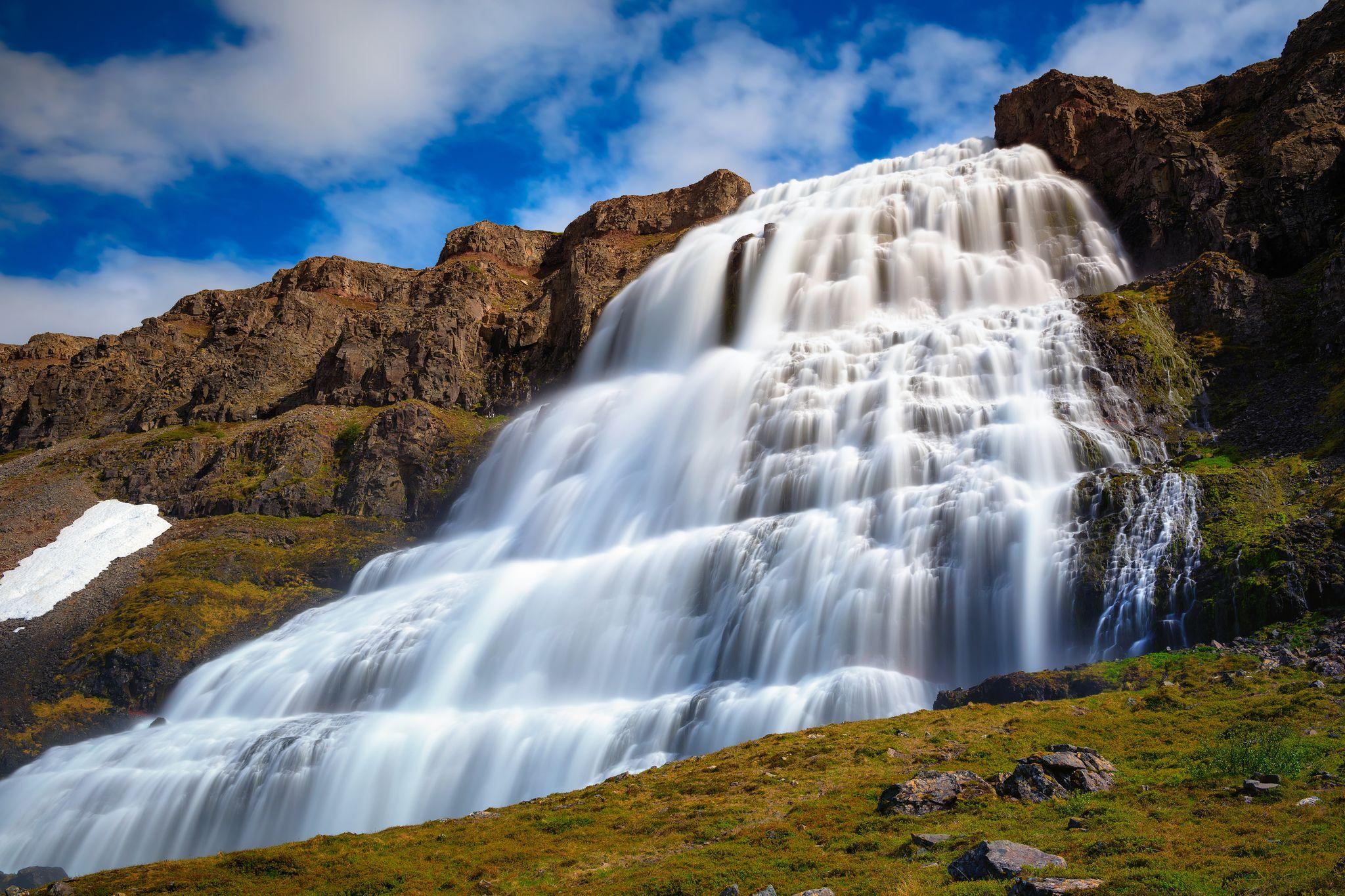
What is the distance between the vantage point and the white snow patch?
51625 mm

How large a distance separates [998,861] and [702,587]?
2439 centimetres

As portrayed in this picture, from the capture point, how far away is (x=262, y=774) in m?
30.6

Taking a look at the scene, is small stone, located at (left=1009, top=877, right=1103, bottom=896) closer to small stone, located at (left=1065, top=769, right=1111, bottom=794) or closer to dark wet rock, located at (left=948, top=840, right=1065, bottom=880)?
dark wet rock, located at (left=948, top=840, right=1065, bottom=880)

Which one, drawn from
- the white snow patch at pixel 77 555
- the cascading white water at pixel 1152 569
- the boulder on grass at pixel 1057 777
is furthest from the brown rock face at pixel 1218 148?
the white snow patch at pixel 77 555

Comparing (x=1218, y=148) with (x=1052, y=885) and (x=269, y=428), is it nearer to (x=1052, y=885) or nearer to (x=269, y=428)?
(x=1052, y=885)

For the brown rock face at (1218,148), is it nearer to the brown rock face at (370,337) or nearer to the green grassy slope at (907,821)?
the green grassy slope at (907,821)

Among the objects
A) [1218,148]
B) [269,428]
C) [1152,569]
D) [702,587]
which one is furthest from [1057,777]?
[269,428]

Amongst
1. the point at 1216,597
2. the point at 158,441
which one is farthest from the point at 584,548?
the point at 158,441

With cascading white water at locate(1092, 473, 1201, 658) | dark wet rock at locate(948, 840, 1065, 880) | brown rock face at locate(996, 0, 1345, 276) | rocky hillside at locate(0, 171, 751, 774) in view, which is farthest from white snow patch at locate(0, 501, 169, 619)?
brown rock face at locate(996, 0, 1345, 276)

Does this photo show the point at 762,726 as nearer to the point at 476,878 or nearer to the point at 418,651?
the point at 476,878

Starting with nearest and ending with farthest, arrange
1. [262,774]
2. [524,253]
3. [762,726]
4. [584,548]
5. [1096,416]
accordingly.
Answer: [762,726] < [262,774] < [1096,416] < [584,548] < [524,253]

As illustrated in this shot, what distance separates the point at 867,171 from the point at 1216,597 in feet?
207

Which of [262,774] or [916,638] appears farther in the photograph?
[262,774]

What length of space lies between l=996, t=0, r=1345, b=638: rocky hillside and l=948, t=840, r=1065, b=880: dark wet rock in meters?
16.5
